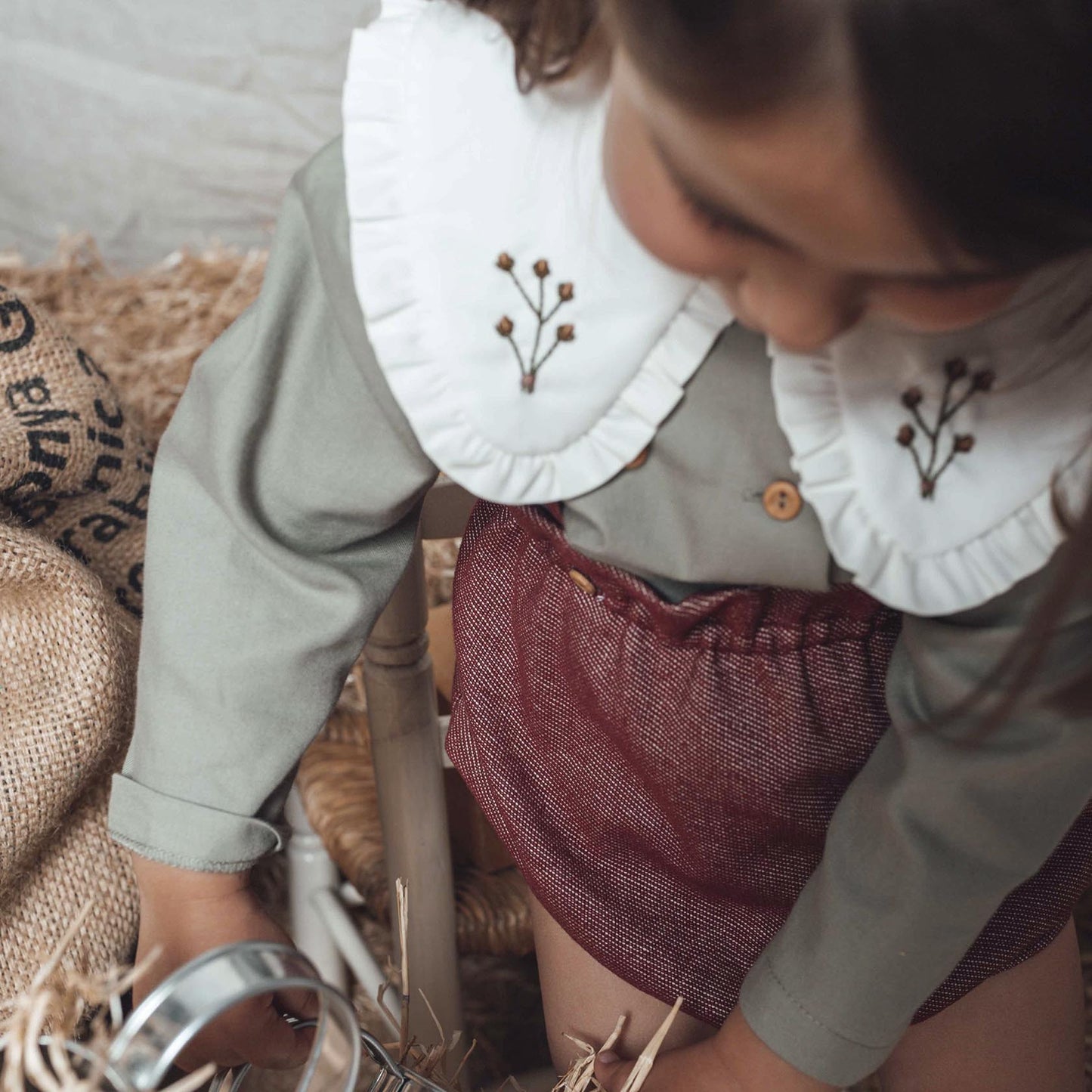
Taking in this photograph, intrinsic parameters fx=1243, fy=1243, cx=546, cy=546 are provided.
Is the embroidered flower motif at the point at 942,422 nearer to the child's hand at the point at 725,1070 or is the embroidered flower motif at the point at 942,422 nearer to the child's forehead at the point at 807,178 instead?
the child's forehead at the point at 807,178

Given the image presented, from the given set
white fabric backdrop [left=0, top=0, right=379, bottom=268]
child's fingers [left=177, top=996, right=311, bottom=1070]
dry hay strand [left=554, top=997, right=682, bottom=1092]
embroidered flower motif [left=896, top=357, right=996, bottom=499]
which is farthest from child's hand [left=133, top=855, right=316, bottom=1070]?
white fabric backdrop [left=0, top=0, right=379, bottom=268]

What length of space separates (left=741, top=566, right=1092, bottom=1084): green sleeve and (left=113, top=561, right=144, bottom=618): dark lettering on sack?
398 millimetres

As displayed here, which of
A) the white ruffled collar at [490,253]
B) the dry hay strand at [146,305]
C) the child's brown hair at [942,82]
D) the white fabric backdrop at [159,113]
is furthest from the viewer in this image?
the white fabric backdrop at [159,113]

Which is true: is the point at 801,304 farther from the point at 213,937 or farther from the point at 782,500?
the point at 213,937

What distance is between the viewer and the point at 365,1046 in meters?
0.46

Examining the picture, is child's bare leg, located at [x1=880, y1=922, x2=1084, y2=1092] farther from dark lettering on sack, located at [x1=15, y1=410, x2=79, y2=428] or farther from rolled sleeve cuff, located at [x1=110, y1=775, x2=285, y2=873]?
dark lettering on sack, located at [x1=15, y1=410, x2=79, y2=428]

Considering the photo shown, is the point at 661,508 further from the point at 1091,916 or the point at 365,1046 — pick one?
the point at 1091,916

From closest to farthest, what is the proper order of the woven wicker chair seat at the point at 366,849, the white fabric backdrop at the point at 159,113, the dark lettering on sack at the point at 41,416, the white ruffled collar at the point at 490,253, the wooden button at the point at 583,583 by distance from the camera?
the white ruffled collar at the point at 490,253 < the wooden button at the point at 583,583 < the dark lettering on sack at the point at 41,416 < the woven wicker chair seat at the point at 366,849 < the white fabric backdrop at the point at 159,113

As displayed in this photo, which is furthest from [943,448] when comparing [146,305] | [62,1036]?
[146,305]

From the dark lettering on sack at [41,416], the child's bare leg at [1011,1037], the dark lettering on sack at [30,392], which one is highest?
the dark lettering on sack at [30,392]

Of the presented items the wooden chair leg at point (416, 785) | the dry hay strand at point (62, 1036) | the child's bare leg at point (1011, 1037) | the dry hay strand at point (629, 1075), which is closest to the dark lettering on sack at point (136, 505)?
the wooden chair leg at point (416, 785)

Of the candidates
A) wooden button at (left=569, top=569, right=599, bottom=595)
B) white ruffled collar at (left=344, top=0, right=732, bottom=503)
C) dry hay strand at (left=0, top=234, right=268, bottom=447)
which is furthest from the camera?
dry hay strand at (left=0, top=234, right=268, bottom=447)

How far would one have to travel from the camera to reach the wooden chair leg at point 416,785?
67 cm

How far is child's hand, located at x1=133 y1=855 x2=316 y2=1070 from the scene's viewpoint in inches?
20.1
